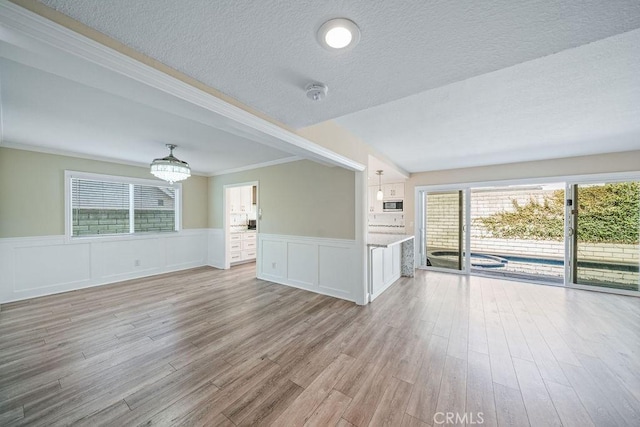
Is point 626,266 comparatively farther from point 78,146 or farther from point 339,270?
point 78,146

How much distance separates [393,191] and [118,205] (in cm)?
626

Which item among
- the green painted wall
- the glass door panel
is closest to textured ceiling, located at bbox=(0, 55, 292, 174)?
the green painted wall

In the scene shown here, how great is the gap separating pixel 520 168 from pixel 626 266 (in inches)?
89.5

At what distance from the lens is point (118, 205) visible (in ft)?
15.4

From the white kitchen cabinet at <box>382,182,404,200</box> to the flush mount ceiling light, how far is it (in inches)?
198

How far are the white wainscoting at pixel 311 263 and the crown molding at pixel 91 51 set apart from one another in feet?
8.24

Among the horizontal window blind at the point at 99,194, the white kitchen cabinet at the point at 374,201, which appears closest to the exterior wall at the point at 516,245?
the white kitchen cabinet at the point at 374,201

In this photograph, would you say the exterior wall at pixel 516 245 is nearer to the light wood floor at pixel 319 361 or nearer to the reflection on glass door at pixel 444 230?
the reflection on glass door at pixel 444 230

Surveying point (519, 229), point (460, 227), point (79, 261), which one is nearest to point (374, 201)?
point (460, 227)

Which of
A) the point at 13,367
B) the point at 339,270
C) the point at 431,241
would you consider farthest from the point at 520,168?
the point at 13,367

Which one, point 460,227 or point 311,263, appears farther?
point 460,227

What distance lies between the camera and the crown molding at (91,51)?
87 centimetres

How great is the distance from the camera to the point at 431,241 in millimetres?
5441

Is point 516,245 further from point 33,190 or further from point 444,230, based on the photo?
point 33,190
